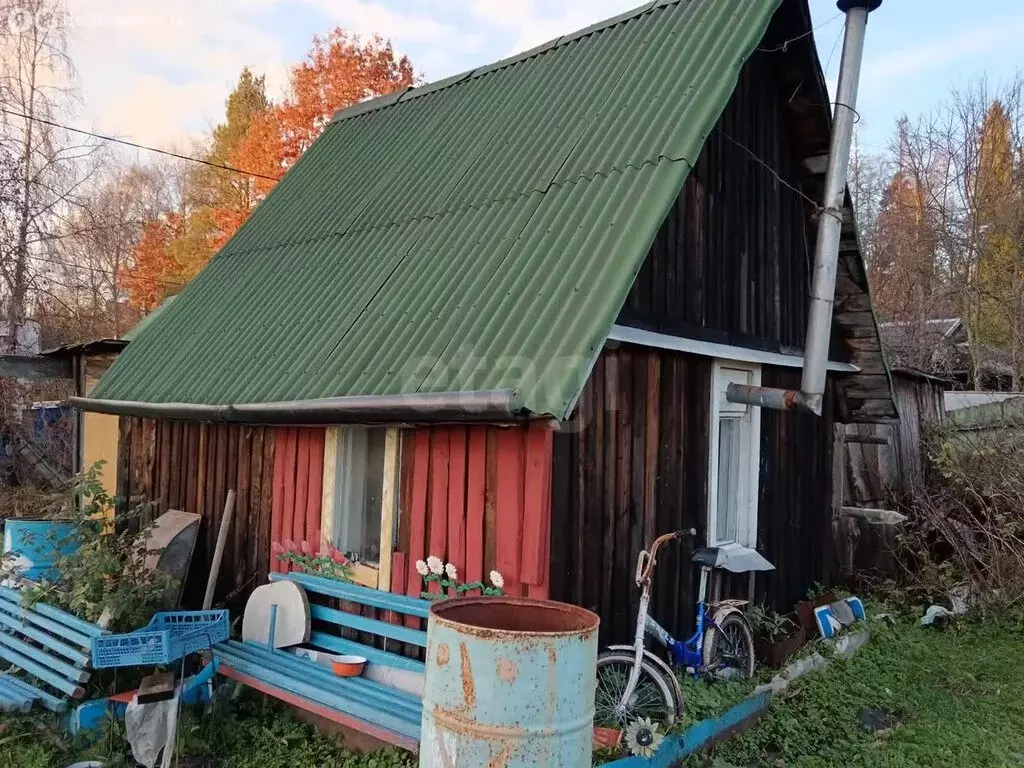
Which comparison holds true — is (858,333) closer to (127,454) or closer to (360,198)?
(360,198)

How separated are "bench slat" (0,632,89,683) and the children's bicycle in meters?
3.54

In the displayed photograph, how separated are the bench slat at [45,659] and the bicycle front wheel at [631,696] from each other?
3514 mm

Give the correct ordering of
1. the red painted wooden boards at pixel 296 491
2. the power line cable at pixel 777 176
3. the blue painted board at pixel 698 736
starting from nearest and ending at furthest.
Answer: the blue painted board at pixel 698 736, the red painted wooden boards at pixel 296 491, the power line cable at pixel 777 176

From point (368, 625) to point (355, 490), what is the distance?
3.49 feet

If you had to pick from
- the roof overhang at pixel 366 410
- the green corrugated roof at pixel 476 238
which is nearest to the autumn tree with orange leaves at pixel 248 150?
the green corrugated roof at pixel 476 238

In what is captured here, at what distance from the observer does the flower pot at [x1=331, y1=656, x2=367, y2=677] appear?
18.0 feet

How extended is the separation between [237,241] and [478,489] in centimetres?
598

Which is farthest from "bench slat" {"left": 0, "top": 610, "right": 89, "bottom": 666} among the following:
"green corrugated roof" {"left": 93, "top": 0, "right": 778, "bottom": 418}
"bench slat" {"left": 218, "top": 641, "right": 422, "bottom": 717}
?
"green corrugated roof" {"left": 93, "top": 0, "right": 778, "bottom": 418}

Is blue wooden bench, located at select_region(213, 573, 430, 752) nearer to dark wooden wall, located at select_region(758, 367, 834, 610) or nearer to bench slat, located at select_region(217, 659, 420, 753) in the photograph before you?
bench slat, located at select_region(217, 659, 420, 753)

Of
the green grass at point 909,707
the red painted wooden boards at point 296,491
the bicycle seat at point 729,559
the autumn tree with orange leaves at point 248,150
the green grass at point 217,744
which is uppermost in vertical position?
the autumn tree with orange leaves at point 248,150

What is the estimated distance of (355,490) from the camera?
6148mm

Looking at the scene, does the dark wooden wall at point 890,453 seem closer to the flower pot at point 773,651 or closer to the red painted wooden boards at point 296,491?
the flower pot at point 773,651

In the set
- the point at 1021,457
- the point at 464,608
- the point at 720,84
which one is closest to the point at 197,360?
the point at 464,608

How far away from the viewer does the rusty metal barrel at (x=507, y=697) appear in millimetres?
3326
